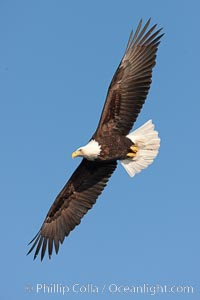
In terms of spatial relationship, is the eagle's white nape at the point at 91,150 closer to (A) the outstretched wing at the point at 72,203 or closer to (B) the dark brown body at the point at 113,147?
(B) the dark brown body at the point at 113,147

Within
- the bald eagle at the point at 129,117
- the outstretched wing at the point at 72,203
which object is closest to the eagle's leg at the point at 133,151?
the bald eagle at the point at 129,117

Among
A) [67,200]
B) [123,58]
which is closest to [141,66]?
[123,58]

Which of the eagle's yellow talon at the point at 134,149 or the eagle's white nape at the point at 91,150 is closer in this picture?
the eagle's white nape at the point at 91,150

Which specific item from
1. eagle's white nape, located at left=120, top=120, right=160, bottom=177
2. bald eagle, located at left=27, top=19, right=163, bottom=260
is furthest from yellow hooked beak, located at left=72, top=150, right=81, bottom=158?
eagle's white nape, located at left=120, top=120, right=160, bottom=177

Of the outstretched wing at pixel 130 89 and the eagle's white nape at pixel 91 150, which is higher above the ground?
the outstretched wing at pixel 130 89

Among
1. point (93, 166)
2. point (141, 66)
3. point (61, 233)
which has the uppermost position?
point (141, 66)

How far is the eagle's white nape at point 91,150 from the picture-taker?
43.8 ft

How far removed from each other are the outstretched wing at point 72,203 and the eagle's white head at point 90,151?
762 mm

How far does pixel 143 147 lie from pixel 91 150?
2.90 ft

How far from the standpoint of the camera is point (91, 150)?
13359mm

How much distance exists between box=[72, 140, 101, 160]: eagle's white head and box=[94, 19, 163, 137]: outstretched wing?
186mm

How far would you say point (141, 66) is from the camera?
44.5ft

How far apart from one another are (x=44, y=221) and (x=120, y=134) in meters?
2.19

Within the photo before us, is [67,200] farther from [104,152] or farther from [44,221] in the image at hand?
[104,152]
